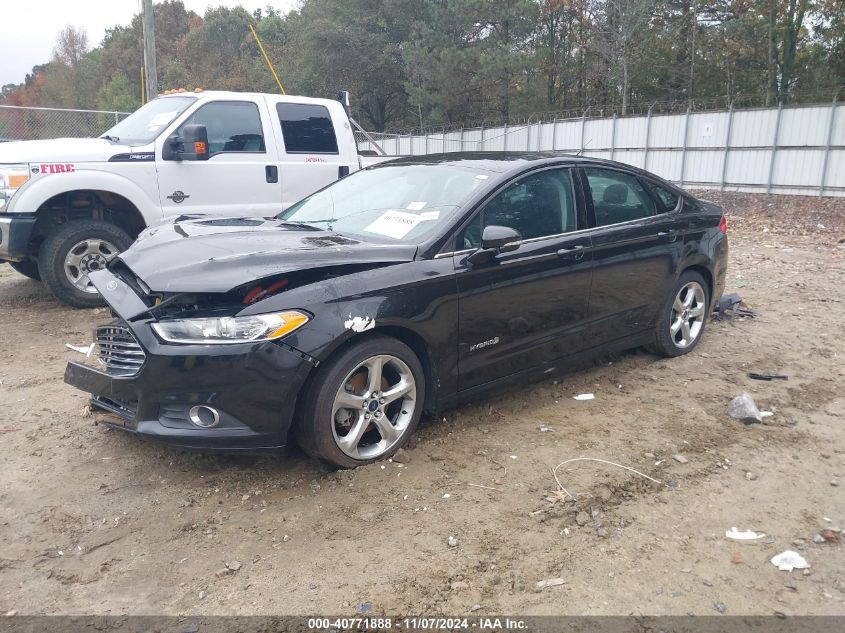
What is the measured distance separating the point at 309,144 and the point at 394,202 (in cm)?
377

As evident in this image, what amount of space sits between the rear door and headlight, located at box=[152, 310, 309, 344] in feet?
7.77

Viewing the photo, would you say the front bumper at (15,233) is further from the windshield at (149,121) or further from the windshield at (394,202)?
the windshield at (394,202)

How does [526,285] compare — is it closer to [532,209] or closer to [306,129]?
[532,209]

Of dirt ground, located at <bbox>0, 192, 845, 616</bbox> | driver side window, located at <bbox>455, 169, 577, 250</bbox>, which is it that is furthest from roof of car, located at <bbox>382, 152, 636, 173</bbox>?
dirt ground, located at <bbox>0, 192, 845, 616</bbox>

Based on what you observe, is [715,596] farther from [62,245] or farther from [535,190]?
[62,245]

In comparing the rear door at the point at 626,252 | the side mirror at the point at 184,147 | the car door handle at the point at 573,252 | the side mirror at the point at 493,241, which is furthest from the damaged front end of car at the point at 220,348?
the side mirror at the point at 184,147

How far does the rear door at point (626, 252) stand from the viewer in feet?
15.7

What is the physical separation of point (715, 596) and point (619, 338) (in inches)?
100

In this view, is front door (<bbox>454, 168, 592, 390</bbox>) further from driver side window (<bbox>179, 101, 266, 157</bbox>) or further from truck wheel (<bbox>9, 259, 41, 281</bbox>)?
truck wheel (<bbox>9, 259, 41, 281</bbox>)

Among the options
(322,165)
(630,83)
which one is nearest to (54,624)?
(322,165)

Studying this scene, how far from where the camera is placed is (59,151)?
6.47 metres

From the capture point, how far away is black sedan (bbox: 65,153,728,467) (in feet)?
10.7

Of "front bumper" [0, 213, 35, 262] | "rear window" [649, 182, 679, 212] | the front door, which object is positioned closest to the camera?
the front door

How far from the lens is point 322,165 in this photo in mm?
7805
